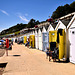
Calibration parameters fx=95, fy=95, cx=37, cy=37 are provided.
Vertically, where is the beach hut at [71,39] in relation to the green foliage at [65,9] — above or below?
below

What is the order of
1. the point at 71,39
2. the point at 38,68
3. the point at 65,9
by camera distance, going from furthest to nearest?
the point at 65,9 → the point at 71,39 → the point at 38,68

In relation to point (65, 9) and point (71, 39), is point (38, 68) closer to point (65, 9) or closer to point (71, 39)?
point (71, 39)

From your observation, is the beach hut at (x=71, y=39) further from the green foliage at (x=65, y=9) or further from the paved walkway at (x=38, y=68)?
the green foliage at (x=65, y=9)

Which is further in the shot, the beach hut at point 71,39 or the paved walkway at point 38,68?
the beach hut at point 71,39

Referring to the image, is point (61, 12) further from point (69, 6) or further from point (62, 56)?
point (62, 56)

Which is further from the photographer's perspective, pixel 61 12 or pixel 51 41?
pixel 61 12

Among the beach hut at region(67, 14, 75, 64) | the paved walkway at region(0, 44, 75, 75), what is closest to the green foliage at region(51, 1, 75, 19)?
the beach hut at region(67, 14, 75, 64)

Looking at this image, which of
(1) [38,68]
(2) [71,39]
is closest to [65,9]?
Result: (2) [71,39]

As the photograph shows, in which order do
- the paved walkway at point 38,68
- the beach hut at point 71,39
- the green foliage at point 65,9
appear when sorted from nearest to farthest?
the paved walkway at point 38,68 < the beach hut at point 71,39 < the green foliage at point 65,9

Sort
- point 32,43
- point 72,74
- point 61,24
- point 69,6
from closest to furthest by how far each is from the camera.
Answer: point 72,74 → point 61,24 → point 32,43 → point 69,6

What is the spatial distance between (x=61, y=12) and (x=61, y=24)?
193ft

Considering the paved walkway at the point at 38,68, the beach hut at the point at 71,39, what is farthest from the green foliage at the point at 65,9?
the paved walkway at the point at 38,68

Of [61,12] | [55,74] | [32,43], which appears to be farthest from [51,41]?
[61,12]

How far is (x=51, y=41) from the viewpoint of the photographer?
9.16 meters
